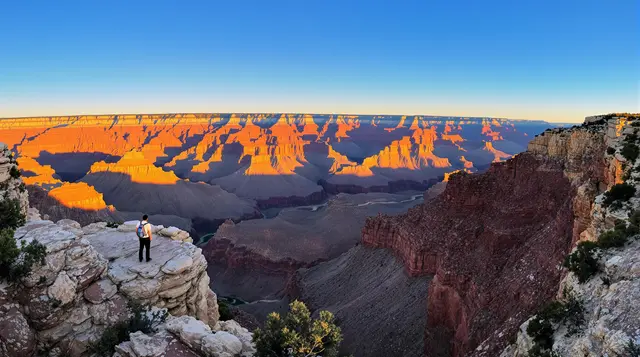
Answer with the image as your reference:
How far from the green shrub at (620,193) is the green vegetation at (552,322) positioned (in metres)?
6.09

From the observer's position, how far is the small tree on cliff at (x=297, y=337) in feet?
48.5

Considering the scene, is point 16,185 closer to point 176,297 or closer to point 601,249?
point 176,297

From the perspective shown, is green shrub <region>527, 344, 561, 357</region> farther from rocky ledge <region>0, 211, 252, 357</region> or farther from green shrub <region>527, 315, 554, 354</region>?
rocky ledge <region>0, 211, 252, 357</region>

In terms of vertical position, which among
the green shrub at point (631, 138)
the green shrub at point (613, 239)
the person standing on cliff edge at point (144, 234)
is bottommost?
the person standing on cliff edge at point (144, 234)

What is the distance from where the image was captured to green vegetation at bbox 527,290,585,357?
11906 mm

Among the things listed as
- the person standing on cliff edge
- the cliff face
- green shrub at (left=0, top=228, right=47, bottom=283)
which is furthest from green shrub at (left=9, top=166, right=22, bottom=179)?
the cliff face

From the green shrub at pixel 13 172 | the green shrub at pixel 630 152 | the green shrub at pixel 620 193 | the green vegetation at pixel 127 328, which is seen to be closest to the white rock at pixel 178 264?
the green vegetation at pixel 127 328

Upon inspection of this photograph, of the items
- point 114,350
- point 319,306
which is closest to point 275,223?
point 319,306

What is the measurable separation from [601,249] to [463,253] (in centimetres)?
2092

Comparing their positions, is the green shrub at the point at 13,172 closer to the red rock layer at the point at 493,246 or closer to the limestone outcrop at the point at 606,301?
the limestone outcrop at the point at 606,301

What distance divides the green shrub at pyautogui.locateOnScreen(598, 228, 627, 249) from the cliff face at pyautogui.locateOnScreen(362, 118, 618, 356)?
568 cm

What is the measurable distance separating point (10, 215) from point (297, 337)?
1616 centimetres

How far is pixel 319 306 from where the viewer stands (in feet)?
158

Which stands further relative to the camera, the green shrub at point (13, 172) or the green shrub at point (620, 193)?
the green shrub at point (13, 172)
